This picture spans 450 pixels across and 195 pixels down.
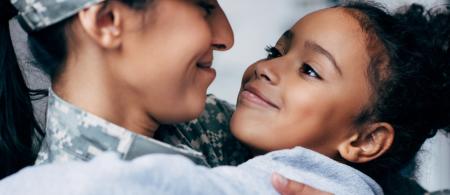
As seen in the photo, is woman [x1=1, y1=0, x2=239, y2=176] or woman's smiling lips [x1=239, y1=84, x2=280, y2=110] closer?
woman [x1=1, y1=0, x2=239, y2=176]

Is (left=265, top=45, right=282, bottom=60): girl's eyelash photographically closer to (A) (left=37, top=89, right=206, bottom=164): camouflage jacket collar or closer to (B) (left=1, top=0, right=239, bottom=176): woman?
(B) (left=1, top=0, right=239, bottom=176): woman

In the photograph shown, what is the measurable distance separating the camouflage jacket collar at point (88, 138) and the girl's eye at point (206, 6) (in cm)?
28

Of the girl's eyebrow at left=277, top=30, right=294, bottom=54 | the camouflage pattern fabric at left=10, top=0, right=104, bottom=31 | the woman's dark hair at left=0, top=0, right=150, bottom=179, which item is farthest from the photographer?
the girl's eyebrow at left=277, top=30, right=294, bottom=54

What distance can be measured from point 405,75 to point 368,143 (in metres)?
0.18

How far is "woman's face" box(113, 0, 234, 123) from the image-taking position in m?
1.15

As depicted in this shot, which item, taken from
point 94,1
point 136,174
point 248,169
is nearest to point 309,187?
point 248,169

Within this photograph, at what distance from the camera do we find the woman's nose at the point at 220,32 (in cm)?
125

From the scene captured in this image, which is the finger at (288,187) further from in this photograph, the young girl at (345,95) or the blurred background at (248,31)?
the blurred background at (248,31)

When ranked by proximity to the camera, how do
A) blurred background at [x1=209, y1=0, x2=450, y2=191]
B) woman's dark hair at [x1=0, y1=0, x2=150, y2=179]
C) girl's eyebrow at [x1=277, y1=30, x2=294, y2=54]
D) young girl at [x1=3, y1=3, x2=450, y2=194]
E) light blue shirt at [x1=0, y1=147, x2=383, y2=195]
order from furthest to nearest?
blurred background at [x1=209, y1=0, x2=450, y2=191]
girl's eyebrow at [x1=277, y1=30, x2=294, y2=54]
young girl at [x1=3, y1=3, x2=450, y2=194]
woman's dark hair at [x1=0, y1=0, x2=150, y2=179]
light blue shirt at [x1=0, y1=147, x2=383, y2=195]

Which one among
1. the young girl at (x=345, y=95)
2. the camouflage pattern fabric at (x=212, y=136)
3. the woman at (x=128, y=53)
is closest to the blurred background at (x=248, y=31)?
the camouflage pattern fabric at (x=212, y=136)

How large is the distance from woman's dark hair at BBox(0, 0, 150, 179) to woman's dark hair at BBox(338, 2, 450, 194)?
1.98 feet

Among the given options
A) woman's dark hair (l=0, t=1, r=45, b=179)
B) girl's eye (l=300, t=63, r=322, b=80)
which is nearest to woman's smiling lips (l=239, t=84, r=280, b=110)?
girl's eye (l=300, t=63, r=322, b=80)

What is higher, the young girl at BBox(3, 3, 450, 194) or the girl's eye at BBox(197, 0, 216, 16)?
the girl's eye at BBox(197, 0, 216, 16)

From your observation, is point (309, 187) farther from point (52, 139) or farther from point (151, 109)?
point (52, 139)
